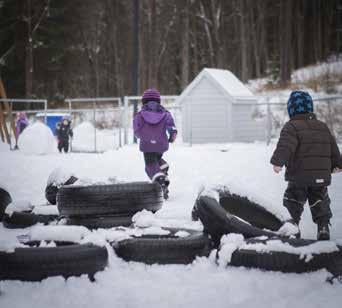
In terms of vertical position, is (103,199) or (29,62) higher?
(29,62)

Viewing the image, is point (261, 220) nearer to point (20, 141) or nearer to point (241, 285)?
point (241, 285)

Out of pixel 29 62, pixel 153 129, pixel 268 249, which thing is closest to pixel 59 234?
pixel 268 249

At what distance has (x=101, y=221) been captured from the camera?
5.14 metres

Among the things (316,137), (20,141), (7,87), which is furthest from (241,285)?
(7,87)

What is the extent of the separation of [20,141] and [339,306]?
1701cm

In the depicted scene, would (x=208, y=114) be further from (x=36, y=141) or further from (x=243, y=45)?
(x=243, y=45)

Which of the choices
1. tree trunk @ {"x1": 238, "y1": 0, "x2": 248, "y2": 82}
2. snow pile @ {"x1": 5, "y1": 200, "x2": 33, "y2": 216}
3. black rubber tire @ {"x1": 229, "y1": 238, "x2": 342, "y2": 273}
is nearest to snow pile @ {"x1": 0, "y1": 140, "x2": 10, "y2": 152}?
snow pile @ {"x1": 5, "y1": 200, "x2": 33, "y2": 216}

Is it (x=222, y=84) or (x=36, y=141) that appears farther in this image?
(x=222, y=84)

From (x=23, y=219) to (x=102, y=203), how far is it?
1440 millimetres

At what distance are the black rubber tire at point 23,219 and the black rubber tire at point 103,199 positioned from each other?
35.0 inches

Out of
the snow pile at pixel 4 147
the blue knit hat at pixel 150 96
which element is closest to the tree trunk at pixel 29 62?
the snow pile at pixel 4 147

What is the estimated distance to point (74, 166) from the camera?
13539mm

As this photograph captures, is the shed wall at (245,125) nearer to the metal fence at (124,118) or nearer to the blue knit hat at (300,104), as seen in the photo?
the metal fence at (124,118)

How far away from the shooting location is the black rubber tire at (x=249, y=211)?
17.1 feet
